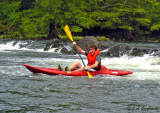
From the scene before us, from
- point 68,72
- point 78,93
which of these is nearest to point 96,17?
point 68,72

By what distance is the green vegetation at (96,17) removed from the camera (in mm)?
30256

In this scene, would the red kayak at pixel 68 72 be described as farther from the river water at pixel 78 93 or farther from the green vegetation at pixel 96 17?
the green vegetation at pixel 96 17

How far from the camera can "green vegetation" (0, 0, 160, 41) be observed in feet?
99.3

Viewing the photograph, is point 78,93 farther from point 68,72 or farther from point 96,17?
point 96,17

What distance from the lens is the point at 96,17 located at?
34.9m

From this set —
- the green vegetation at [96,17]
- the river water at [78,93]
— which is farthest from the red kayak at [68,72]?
the green vegetation at [96,17]

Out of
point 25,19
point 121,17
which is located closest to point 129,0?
point 121,17

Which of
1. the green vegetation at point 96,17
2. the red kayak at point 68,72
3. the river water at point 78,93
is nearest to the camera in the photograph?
the river water at point 78,93

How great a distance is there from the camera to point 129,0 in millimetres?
36125

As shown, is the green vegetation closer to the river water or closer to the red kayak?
the red kayak

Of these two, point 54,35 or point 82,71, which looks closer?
point 82,71

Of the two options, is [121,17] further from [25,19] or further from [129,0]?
[25,19]

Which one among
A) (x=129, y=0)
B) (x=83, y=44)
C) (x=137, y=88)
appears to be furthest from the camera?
(x=129, y=0)

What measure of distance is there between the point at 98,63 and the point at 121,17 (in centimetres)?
2736
